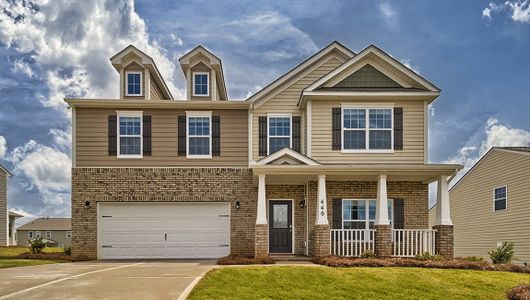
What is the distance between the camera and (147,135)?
1980cm

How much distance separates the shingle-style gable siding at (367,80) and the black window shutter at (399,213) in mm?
4648

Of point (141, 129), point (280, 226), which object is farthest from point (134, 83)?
point (280, 226)

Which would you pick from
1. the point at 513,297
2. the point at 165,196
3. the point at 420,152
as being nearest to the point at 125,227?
the point at 165,196

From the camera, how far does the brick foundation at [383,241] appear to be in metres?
16.8

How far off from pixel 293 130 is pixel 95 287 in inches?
432

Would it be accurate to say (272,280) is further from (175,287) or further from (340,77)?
(340,77)

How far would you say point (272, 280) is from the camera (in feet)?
38.5

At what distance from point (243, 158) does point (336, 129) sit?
3.96 meters

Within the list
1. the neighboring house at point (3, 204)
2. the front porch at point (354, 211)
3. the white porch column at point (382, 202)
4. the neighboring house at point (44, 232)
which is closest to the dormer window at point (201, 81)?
the front porch at point (354, 211)

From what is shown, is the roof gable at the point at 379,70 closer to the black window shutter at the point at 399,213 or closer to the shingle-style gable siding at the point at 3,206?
the black window shutter at the point at 399,213

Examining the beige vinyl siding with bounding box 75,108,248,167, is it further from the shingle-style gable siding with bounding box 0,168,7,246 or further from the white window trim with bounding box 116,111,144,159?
the shingle-style gable siding with bounding box 0,168,7,246

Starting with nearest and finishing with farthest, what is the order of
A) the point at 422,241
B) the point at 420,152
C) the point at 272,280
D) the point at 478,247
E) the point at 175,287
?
the point at 175,287 < the point at 272,280 < the point at 422,241 < the point at 420,152 < the point at 478,247

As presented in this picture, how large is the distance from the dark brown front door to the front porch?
1.6 inches

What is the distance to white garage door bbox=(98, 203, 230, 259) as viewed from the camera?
64.6 ft
